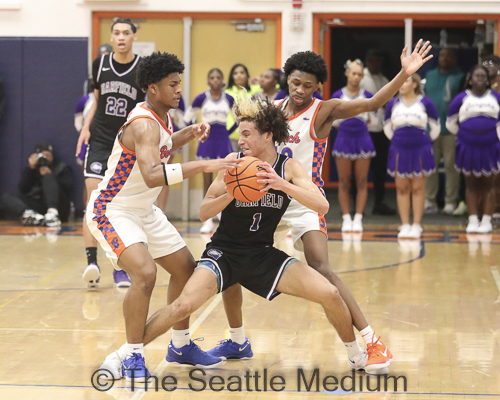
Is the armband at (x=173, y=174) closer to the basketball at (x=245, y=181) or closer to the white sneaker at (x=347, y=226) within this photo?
the basketball at (x=245, y=181)

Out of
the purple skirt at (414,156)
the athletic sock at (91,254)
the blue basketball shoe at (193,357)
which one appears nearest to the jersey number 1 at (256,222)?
the blue basketball shoe at (193,357)

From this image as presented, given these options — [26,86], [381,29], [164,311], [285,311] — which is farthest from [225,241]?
[381,29]

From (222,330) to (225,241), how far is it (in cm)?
102

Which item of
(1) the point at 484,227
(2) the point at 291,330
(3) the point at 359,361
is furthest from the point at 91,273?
(1) the point at 484,227

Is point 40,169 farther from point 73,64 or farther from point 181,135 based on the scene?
point 181,135

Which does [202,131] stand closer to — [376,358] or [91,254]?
[376,358]

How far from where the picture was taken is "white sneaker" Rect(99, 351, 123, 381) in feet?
13.0

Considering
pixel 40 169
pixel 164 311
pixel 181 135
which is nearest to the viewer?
pixel 164 311

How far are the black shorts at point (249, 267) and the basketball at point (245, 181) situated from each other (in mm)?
342

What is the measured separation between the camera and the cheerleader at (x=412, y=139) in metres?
8.85

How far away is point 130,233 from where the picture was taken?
13.5ft

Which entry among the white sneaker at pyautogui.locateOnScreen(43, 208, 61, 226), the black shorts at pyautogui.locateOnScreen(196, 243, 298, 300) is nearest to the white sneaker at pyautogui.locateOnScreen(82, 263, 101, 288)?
the black shorts at pyautogui.locateOnScreen(196, 243, 298, 300)

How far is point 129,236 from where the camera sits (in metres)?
4.10

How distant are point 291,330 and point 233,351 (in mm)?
724
